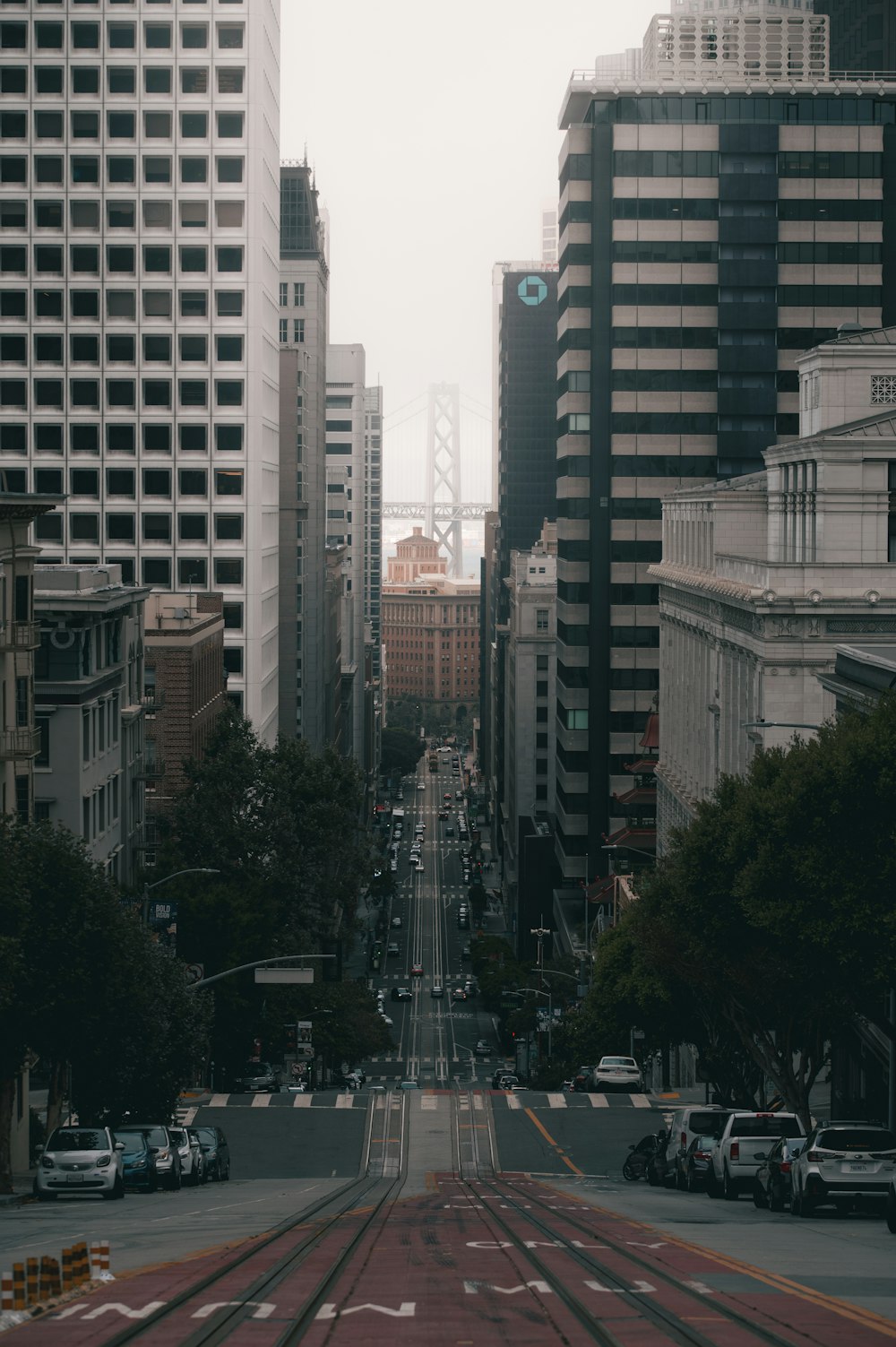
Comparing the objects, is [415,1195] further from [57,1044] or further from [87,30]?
[87,30]

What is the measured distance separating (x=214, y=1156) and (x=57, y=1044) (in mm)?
6083

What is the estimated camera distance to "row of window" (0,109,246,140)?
9950 centimetres

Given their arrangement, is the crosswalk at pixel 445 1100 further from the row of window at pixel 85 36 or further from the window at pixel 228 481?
the row of window at pixel 85 36

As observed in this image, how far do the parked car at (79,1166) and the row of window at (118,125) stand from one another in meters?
69.3

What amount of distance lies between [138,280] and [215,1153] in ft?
197


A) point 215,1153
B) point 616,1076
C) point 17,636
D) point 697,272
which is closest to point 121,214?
point 697,272

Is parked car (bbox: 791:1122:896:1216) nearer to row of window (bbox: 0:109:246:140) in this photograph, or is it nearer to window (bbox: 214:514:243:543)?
window (bbox: 214:514:243:543)

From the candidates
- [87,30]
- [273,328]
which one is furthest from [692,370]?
[87,30]

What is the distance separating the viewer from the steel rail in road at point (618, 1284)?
19297mm

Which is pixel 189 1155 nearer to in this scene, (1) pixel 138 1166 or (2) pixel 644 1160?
(1) pixel 138 1166

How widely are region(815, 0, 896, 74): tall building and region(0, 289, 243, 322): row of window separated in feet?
229

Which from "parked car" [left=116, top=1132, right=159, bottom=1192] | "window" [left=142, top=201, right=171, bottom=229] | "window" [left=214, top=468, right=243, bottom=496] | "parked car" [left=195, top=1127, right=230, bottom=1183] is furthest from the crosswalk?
"window" [left=142, top=201, right=171, bottom=229]

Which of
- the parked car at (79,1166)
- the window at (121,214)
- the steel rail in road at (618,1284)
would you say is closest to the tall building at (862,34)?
the window at (121,214)

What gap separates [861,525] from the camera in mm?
66750
